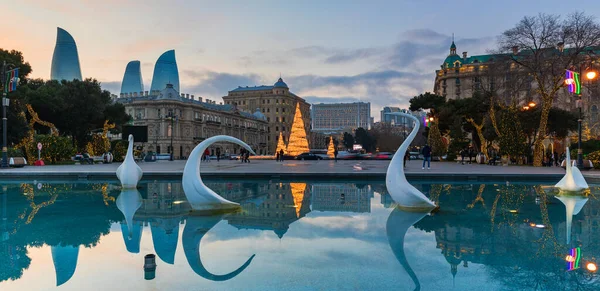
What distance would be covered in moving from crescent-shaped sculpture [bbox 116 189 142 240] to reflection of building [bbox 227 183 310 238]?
1746mm

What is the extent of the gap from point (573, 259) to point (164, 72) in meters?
104

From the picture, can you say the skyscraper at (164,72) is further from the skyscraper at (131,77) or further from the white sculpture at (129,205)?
the white sculpture at (129,205)

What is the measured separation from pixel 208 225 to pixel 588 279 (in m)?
5.35

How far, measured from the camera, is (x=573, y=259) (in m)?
4.74

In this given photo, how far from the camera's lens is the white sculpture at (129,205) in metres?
6.26

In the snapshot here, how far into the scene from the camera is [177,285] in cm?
392

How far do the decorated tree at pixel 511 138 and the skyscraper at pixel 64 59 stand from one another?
312ft

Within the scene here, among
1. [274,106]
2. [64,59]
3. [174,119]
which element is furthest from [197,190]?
[64,59]

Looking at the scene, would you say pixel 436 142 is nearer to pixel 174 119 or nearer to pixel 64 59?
pixel 174 119

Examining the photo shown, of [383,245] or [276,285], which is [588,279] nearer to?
[383,245]

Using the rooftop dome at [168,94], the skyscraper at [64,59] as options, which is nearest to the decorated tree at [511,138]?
the rooftop dome at [168,94]

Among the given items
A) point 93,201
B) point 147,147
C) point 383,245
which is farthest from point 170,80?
point 383,245

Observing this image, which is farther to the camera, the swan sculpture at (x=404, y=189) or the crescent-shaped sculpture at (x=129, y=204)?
the swan sculpture at (x=404, y=189)

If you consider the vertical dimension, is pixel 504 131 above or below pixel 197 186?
above
